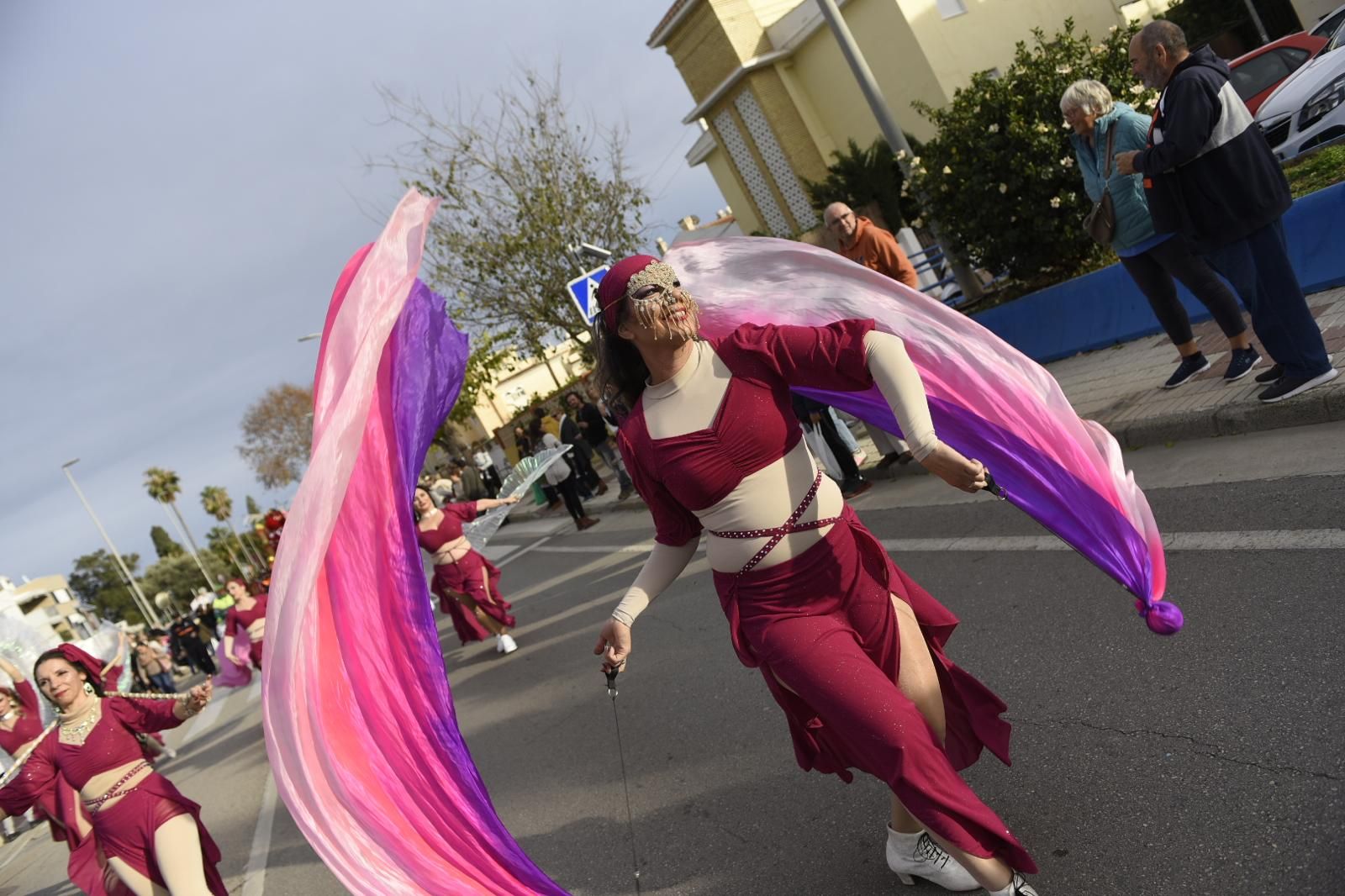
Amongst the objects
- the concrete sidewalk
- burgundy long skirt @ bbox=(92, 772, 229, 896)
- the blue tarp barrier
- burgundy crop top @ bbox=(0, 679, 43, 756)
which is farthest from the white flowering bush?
burgundy crop top @ bbox=(0, 679, 43, 756)

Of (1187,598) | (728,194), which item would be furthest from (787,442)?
(728,194)

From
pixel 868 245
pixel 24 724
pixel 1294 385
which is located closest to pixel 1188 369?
pixel 1294 385

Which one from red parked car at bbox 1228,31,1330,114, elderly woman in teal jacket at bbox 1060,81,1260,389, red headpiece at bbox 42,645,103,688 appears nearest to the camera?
red headpiece at bbox 42,645,103,688

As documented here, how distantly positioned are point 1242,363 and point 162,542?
426ft

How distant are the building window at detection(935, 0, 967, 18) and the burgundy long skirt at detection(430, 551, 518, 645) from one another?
1974 cm

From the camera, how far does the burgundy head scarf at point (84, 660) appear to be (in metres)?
5.17

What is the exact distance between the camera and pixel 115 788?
4918 millimetres

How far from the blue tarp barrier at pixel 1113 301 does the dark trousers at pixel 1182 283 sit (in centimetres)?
70

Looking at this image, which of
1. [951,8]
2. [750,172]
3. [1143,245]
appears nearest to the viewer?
[1143,245]

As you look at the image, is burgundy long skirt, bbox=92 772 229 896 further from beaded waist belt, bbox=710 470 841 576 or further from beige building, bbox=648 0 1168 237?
beige building, bbox=648 0 1168 237

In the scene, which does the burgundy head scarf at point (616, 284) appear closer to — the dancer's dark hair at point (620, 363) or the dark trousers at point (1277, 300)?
the dancer's dark hair at point (620, 363)

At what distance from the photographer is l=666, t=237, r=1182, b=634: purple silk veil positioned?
328 centimetres

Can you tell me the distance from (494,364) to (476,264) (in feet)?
44.4

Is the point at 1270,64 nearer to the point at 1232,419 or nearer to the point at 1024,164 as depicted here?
the point at 1024,164
